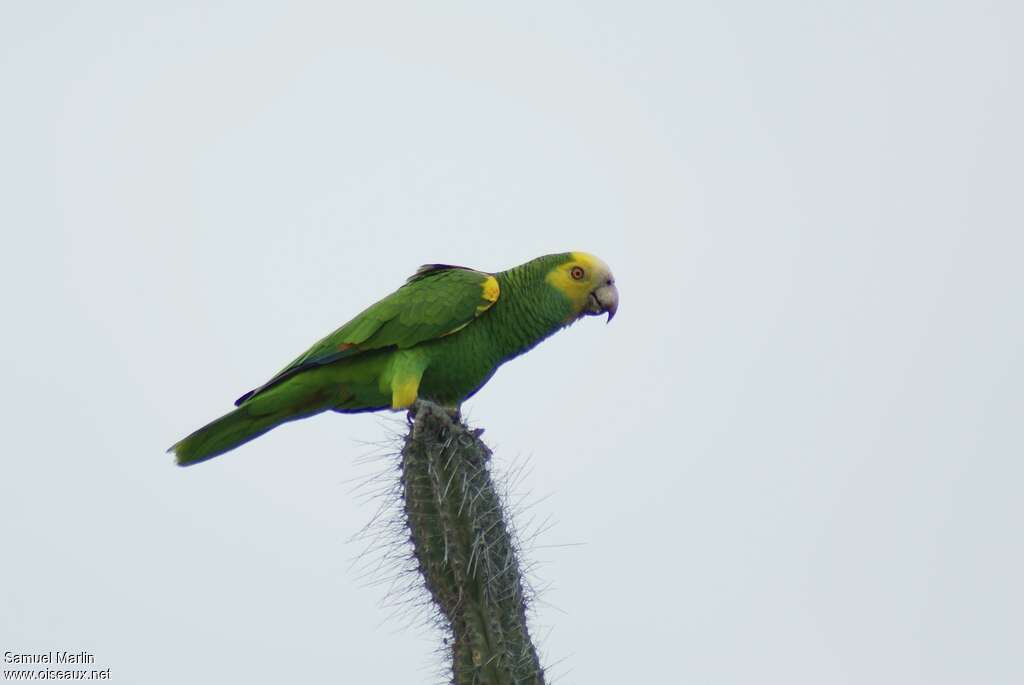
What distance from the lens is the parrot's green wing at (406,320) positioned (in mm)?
8172

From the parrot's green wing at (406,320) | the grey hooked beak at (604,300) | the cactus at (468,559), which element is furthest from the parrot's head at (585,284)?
the cactus at (468,559)

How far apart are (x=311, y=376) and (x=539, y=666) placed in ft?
13.1

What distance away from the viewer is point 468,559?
16.4 feet

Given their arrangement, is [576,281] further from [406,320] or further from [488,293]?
[406,320]

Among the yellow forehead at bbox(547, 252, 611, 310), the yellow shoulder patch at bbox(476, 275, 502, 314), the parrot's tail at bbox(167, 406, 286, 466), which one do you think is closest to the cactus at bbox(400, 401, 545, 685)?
the yellow shoulder patch at bbox(476, 275, 502, 314)

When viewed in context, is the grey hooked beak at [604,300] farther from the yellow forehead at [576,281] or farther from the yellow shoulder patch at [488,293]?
the yellow shoulder patch at [488,293]

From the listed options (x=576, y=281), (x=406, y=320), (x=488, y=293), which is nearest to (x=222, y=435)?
(x=406, y=320)

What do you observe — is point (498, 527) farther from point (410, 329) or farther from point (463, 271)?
point (463, 271)

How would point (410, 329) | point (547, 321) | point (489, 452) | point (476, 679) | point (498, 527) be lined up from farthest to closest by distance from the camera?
1. point (547, 321)
2. point (410, 329)
3. point (489, 452)
4. point (498, 527)
5. point (476, 679)

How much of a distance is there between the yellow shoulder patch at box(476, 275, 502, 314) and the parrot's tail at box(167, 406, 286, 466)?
1.83 m

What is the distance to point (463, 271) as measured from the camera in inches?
346

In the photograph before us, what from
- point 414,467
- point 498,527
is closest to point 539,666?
point 498,527

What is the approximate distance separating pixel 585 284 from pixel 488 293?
3.15 ft

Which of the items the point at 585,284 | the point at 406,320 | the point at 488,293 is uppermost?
the point at 585,284
